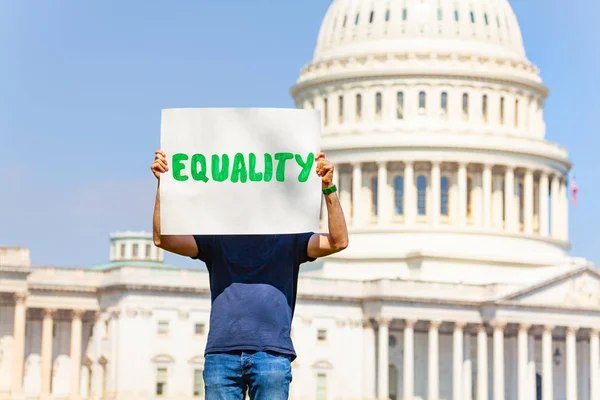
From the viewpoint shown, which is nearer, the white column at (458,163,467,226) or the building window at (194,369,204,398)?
the building window at (194,369,204,398)

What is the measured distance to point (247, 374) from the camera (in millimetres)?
16391

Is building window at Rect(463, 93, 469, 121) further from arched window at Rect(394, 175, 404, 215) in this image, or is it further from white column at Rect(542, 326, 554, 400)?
white column at Rect(542, 326, 554, 400)

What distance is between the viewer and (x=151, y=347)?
129375 mm

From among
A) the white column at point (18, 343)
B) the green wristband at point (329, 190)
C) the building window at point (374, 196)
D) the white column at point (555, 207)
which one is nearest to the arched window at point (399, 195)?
the building window at point (374, 196)

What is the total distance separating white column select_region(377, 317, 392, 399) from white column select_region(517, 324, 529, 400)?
10513mm

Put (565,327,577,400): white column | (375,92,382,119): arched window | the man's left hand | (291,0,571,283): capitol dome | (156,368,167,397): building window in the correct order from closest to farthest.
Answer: the man's left hand, (156,368,167,397): building window, (565,327,577,400): white column, (291,0,571,283): capitol dome, (375,92,382,119): arched window

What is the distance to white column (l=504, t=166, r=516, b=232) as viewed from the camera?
15062 cm

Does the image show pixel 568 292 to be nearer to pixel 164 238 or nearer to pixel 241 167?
pixel 164 238

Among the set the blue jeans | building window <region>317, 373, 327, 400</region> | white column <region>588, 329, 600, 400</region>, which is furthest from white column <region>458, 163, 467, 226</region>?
the blue jeans

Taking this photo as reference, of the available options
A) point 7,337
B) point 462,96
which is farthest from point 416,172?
point 7,337

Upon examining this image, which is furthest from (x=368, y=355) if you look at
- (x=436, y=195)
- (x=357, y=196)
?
A: (x=436, y=195)

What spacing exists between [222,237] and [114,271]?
115298 mm

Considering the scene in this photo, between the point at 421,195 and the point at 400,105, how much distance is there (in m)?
8.11

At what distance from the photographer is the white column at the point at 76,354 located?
5167 inches
